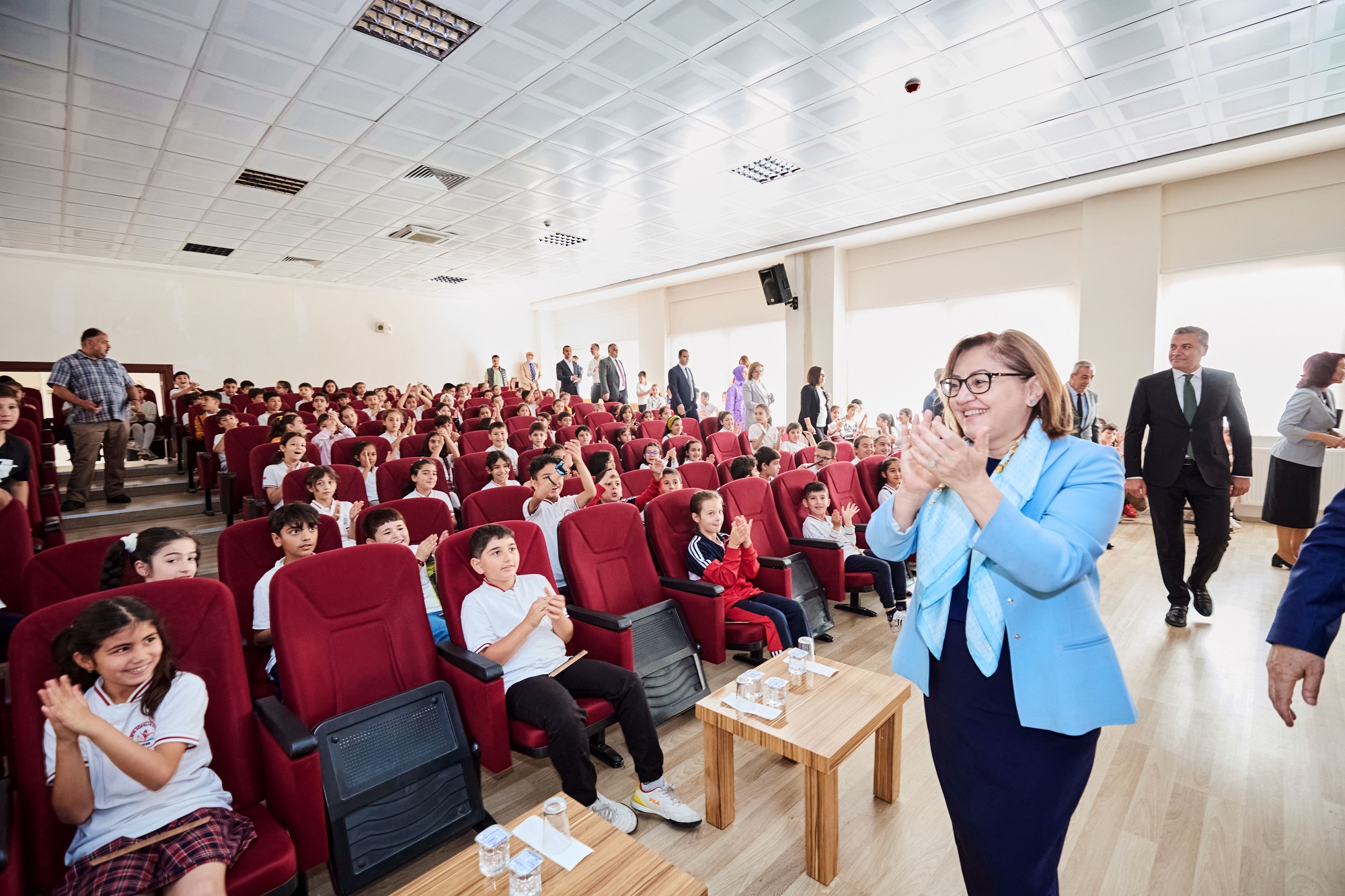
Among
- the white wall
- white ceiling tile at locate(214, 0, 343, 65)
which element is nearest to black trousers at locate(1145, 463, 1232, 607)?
white ceiling tile at locate(214, 0, 343, 65)

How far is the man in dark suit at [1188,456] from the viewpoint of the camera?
10.5 feet

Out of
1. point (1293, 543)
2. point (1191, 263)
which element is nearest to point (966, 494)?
point (1293, 543)

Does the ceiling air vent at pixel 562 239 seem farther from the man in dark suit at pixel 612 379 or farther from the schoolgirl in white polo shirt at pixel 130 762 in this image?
the schoolgirl in white polo shirt at pixel 130 762

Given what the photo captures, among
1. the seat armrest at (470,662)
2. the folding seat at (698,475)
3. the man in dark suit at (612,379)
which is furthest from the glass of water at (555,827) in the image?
the man in dark suit at (612,379)

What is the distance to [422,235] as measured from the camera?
312 inches

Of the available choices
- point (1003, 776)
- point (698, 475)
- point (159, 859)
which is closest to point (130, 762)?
point (159, 859)

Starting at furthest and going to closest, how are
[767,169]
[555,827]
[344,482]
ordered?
1. [767,169]
2. [344,482]
3. [555,827]

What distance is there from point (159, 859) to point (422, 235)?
7.88 metres

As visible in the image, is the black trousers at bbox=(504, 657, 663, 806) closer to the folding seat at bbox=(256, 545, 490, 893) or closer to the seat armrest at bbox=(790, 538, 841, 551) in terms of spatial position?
the folding seat at bbox=(256, 545, 490, 893)

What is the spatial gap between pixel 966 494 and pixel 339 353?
12.9 m

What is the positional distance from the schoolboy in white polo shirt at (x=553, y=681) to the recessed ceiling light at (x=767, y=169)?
4911 mm

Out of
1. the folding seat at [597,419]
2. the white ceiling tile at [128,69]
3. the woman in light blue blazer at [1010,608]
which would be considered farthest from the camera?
the folding seat at [597,419]

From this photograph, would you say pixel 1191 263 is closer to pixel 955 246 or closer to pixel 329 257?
pixel 955 246

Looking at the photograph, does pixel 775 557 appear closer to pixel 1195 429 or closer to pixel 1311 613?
pixel 1195 429
